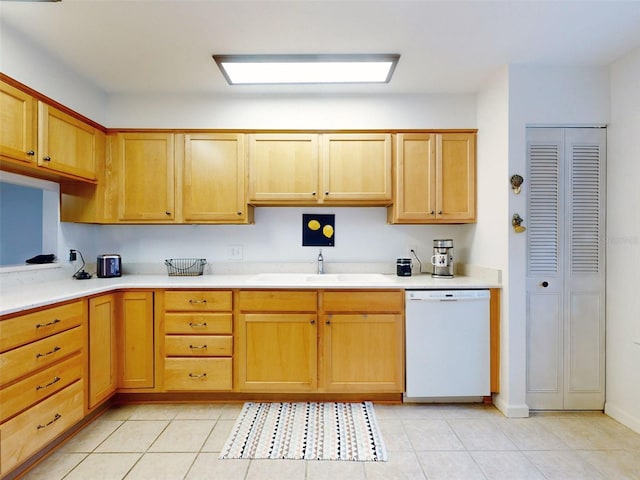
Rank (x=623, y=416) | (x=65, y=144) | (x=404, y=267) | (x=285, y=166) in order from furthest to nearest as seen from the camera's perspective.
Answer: (x=404, y=267) < (x=285, y=166) < (x=65, y=144) < (x=623, y=416)

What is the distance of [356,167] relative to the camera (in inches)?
105

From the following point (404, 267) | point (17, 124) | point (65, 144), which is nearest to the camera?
point (17, 124)

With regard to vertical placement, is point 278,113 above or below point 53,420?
above

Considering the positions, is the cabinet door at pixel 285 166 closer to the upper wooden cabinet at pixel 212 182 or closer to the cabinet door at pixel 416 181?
the upper wooden cabinet at pixel 212 182

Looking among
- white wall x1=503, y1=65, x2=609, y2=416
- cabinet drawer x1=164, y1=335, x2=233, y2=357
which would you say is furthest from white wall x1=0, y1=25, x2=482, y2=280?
cabinet drawer x1=164, y1=335, x2=233, y2=357

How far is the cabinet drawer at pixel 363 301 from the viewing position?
7.72ft

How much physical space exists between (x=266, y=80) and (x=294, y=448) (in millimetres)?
2490

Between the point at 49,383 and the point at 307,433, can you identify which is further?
the point at 307,433

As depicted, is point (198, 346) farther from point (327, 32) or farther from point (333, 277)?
point (327, 32)

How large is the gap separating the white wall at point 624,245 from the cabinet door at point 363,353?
1.42 metres

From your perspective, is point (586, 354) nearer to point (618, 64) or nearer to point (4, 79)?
point (618, 64)

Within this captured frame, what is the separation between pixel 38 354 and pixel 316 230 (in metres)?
2.03

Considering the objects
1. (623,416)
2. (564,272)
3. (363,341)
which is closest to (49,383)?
(363,341)

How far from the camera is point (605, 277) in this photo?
227 centimetres
